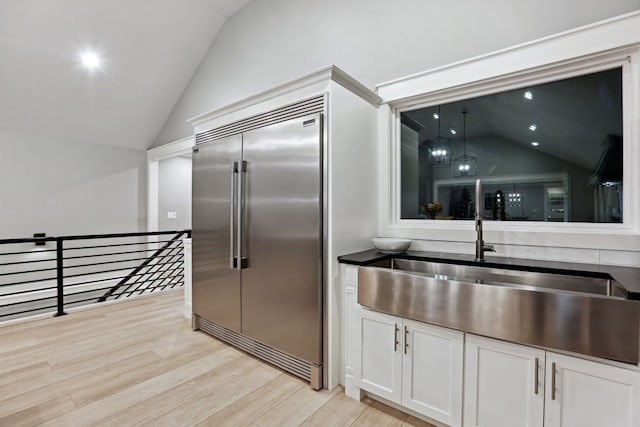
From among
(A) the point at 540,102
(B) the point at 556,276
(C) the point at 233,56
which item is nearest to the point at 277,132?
(A) the point at 540,102

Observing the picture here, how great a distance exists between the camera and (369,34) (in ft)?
8.84

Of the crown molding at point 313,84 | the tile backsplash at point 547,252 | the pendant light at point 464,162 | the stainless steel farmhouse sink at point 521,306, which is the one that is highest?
the crown molding at point 313,84

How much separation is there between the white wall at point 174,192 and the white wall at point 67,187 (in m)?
0.31

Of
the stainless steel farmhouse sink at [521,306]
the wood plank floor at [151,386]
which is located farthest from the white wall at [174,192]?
the stainless steel farmhouse sink at [521,306]

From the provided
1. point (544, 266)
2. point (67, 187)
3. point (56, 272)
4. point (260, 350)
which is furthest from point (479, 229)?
point (67, 187)

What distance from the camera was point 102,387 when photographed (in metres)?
2.08

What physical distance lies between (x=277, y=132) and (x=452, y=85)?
4.37 feet

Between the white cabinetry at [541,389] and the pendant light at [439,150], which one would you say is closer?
the white cabinetry at [541,389]

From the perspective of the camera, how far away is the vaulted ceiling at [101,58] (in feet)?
11.5

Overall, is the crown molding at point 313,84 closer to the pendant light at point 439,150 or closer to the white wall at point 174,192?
the pendant light at point 439,150

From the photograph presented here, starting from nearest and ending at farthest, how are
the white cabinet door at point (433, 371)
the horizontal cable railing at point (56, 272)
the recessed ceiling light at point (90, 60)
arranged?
the white cabinet door at point (433, 371), the recessed ceiling light at point (90, 60), the horizontal cable railing at point (56, 272)

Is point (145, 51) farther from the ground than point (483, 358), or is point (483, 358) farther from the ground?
point (145, 51)

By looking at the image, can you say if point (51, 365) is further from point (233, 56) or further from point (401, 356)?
point (233, 56)

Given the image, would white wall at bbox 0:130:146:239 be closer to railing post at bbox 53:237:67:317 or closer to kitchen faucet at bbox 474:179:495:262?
railing post at bbox 53:237:67:317
